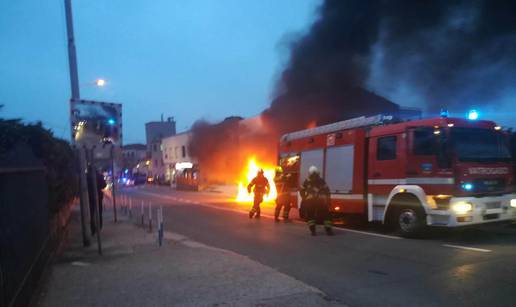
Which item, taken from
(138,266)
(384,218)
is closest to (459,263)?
(384,218)

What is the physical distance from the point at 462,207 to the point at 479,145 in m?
1.43

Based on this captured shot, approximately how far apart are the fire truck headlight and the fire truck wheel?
74 cm

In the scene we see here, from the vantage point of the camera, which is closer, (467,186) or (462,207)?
(462,207)

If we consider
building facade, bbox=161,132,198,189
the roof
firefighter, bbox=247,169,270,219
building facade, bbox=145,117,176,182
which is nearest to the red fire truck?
firefighter, bbox=247,169,270,219

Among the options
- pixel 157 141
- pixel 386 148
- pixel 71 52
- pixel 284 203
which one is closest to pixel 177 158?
pixel 157 141

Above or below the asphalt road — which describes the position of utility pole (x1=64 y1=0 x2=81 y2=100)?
above

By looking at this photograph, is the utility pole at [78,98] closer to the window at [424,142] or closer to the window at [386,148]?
the window at [386,148]

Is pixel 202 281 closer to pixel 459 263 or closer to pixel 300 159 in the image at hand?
pixel 459 263

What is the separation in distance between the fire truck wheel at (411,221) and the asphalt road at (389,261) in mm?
231

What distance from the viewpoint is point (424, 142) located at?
9383 millimetres

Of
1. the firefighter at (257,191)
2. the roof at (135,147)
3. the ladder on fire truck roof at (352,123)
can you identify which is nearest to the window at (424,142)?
the ladder on fire truck roof at (352,123)

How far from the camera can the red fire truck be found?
888 centimetres

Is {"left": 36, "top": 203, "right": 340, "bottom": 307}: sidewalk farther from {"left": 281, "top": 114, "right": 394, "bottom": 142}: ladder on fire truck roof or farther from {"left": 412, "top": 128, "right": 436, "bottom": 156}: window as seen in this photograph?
{"left": 281, "top": 114, "right": 394, "bottom": 142}: ladder on fire truck roof

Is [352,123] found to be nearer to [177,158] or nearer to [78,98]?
[78,98]
